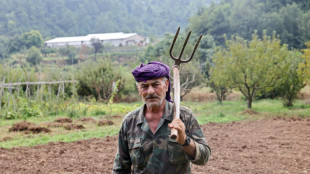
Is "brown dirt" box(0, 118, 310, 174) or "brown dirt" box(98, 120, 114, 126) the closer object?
"brown dirt" box(0, 118, 310, 174)

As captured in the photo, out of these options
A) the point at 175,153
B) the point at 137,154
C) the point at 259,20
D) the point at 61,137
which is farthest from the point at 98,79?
the point at 259,20

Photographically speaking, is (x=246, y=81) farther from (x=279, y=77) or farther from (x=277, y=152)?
(x=277, y=152)

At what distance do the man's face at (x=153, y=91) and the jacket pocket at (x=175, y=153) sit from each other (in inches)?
9.3

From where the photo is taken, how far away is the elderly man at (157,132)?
2.21m

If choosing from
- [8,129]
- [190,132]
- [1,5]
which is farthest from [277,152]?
[1,5]

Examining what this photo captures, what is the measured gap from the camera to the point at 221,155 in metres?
7.68

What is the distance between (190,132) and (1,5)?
6526 cm

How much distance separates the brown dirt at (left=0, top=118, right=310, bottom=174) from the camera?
6602 millimetres

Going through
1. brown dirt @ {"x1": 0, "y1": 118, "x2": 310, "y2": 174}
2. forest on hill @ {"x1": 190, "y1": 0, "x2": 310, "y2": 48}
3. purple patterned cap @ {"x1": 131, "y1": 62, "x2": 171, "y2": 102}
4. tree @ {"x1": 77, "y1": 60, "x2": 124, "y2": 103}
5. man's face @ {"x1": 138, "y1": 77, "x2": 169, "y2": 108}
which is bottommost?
brown dirt @ {"x1": 0, "y1": 118, "x2": 310, "y2": 174}

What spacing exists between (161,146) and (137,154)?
0.54 feet

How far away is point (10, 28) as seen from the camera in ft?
185

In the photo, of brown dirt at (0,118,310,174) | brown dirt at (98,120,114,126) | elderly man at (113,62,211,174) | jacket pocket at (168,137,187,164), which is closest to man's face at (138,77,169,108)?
elderly man at (113,62,211,174)

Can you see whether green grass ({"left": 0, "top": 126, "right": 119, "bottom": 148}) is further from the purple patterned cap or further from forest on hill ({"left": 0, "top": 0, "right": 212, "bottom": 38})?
forest on hill ({"left": 0, "top": 0, "right": 212, "bottom": 38})

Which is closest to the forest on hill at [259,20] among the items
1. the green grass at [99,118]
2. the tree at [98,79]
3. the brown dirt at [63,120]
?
the tree at [98,79]
